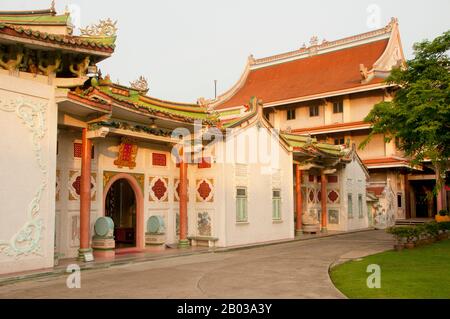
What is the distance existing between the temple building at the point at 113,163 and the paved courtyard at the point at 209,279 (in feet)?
5.18

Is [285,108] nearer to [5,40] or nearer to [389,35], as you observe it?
[389,35]

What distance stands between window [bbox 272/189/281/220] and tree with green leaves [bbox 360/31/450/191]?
5149 millimetres

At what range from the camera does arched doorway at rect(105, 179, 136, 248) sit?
18.3 meters

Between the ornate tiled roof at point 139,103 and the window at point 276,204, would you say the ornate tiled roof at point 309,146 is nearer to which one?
the window at point 276,204

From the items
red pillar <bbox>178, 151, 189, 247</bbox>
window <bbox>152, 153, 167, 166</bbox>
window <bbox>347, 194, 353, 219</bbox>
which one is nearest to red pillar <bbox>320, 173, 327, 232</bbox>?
window <bbox>347, 194, 353, 219</bbox>

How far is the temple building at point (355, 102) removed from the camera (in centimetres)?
3316

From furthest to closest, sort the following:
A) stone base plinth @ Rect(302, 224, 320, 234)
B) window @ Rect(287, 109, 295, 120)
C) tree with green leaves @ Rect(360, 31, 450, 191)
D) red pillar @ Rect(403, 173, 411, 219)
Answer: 1. window @ Rect(287, 109, 295, 120)
2. red pillar @ Rect(403, 173, 411, 219)
3. stone base plinth @ Rect(302, 224, 320, 234)
4. tree with green leaves @ Rect(360, 31, 450, 191)

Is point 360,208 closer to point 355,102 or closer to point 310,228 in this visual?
point 310,228

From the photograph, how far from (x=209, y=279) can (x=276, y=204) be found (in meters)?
10.4

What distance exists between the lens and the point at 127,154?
15648 millimetres

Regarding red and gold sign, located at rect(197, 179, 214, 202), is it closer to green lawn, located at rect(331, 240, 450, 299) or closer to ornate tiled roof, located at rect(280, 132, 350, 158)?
ornate tiled roof, located at rect(280, 132, 350, 158)

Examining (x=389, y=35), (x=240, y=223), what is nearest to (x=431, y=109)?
(x=240, y=223)

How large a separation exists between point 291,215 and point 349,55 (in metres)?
20.9

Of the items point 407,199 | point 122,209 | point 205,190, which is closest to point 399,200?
point 407,199
